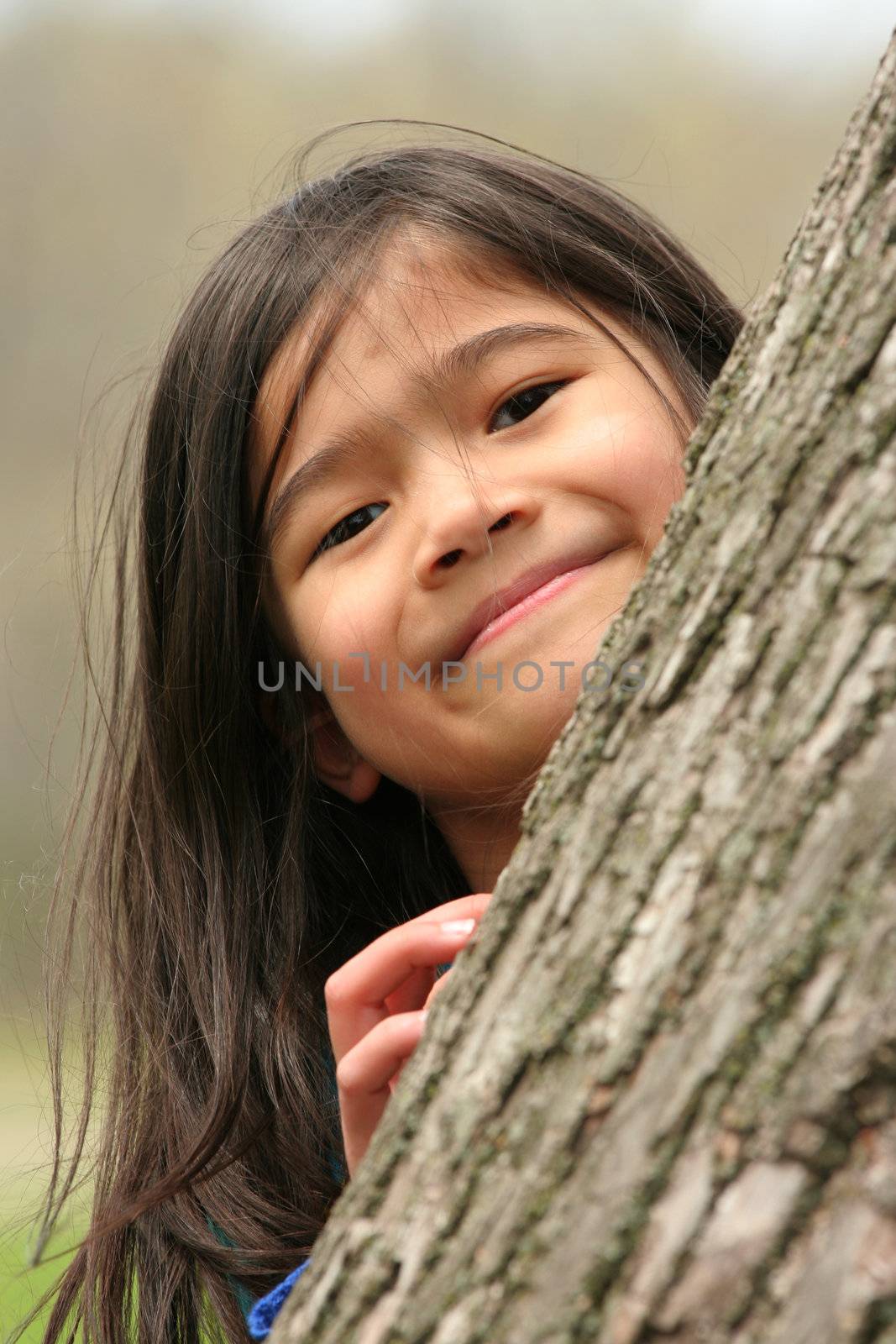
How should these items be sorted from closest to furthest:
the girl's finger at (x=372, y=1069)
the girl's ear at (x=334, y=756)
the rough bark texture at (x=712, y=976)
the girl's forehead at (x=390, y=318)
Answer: the rough bark texture at (x=712, y=976), the girl's finger at (x=372, y=1069), the girl's forehead at (x=390, y=318), the girl's ear at (x=334, y=756)

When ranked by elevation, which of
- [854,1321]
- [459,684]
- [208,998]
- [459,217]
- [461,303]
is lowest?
[208,998]

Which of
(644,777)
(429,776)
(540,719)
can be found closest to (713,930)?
(644,777)

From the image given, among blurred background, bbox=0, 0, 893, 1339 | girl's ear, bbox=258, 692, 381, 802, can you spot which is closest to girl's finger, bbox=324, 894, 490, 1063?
girl's ear, bbox=258, 692, 381, 802

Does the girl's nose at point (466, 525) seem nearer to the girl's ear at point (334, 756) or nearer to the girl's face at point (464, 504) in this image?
the girl's face at point (464, 504)

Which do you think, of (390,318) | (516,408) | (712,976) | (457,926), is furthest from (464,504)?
(712,976)

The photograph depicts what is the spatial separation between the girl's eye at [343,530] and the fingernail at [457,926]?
0.57 metres

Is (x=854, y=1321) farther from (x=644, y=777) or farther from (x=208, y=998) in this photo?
(x=208, y=998)

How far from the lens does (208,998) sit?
1.57 m

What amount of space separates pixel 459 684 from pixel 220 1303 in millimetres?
710

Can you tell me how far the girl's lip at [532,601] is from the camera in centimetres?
130

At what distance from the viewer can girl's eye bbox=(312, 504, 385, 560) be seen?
1391 mm

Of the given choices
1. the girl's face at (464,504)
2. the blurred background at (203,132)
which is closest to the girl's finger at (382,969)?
the girl's face at (464,504)

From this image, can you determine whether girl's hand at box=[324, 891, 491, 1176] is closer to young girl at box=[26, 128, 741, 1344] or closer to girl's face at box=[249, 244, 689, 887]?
young girl at box=[26, 128, 741, 1344]

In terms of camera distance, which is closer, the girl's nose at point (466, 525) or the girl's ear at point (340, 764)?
the girl's nose at point (466, 525)
